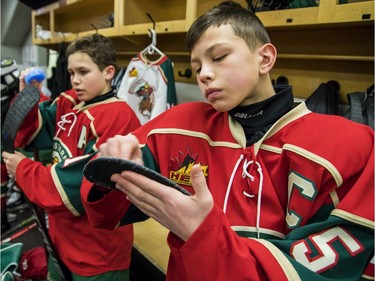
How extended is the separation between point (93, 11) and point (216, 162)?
280 cm

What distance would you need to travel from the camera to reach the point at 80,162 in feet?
2.76

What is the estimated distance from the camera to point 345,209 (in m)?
0.43

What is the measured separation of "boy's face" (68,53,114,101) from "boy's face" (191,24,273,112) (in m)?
0.62

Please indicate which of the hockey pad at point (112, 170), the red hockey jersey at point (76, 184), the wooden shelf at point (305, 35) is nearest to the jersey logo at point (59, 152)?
the red hockey jersey at point (76, 184)

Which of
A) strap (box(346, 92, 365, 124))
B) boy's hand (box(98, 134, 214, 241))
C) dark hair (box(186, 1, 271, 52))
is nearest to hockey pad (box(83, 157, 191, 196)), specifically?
boy's hand (box(98, 134, 214, 241))

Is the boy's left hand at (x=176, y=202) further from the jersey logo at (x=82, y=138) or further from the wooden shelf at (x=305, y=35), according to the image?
the wooden shelf at (x=305, y=35)

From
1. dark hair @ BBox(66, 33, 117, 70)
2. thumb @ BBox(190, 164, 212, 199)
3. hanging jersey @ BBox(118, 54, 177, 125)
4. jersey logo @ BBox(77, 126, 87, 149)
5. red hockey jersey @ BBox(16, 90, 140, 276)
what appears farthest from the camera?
hanging jersey @ BBox(118, 54, 177, 125)

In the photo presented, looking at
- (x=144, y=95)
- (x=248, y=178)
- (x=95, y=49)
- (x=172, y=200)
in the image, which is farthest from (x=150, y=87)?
(x=172, y=200)

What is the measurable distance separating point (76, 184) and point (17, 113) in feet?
1.16

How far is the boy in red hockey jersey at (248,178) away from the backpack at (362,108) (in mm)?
557

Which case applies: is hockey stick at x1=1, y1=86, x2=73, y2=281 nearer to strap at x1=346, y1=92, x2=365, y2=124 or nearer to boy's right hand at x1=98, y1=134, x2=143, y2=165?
boy's right hand at x1=98, y1=134, x2=143, y2=165

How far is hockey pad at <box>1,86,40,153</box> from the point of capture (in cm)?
97

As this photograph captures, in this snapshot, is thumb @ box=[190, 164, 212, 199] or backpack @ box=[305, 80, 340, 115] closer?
thumb @ box=[190, 164, 212, 199]

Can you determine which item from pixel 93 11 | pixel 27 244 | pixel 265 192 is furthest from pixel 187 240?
pixel 93 11
